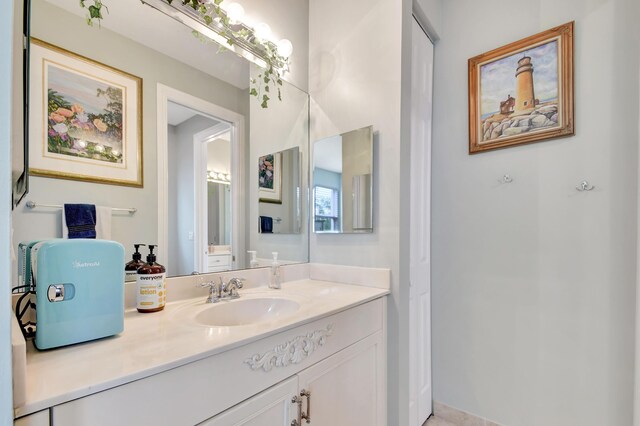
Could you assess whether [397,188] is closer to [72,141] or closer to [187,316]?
[187,316]

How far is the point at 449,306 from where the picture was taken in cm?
183

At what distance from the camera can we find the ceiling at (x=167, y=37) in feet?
3.33

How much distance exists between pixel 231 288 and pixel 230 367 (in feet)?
1.78

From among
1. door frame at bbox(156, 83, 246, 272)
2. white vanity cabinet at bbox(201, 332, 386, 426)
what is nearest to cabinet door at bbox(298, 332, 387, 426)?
white vanity cabinet at bbox(201, 332, 386, 426)

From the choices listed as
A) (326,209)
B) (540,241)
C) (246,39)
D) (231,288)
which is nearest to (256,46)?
(246,39)

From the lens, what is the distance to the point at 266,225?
1591 mm

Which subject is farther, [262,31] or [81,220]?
[262,31]

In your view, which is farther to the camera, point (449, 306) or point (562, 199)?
point (449, 306)

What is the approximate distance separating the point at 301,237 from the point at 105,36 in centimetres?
120

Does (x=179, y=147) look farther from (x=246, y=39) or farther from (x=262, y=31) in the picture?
(x=262, y=31)

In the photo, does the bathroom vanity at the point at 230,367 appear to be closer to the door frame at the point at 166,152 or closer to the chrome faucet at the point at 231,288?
the chrome faucet at the point at 231,288

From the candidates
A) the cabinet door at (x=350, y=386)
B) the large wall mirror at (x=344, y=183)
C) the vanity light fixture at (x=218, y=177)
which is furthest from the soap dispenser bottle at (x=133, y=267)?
the large wall mirror at (x=344, y=183)

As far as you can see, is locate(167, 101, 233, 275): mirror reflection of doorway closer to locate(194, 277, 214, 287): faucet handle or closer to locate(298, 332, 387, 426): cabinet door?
locate(194, 277, 214, 287): faucet handle

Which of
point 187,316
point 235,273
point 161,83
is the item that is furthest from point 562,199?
point 161,83
